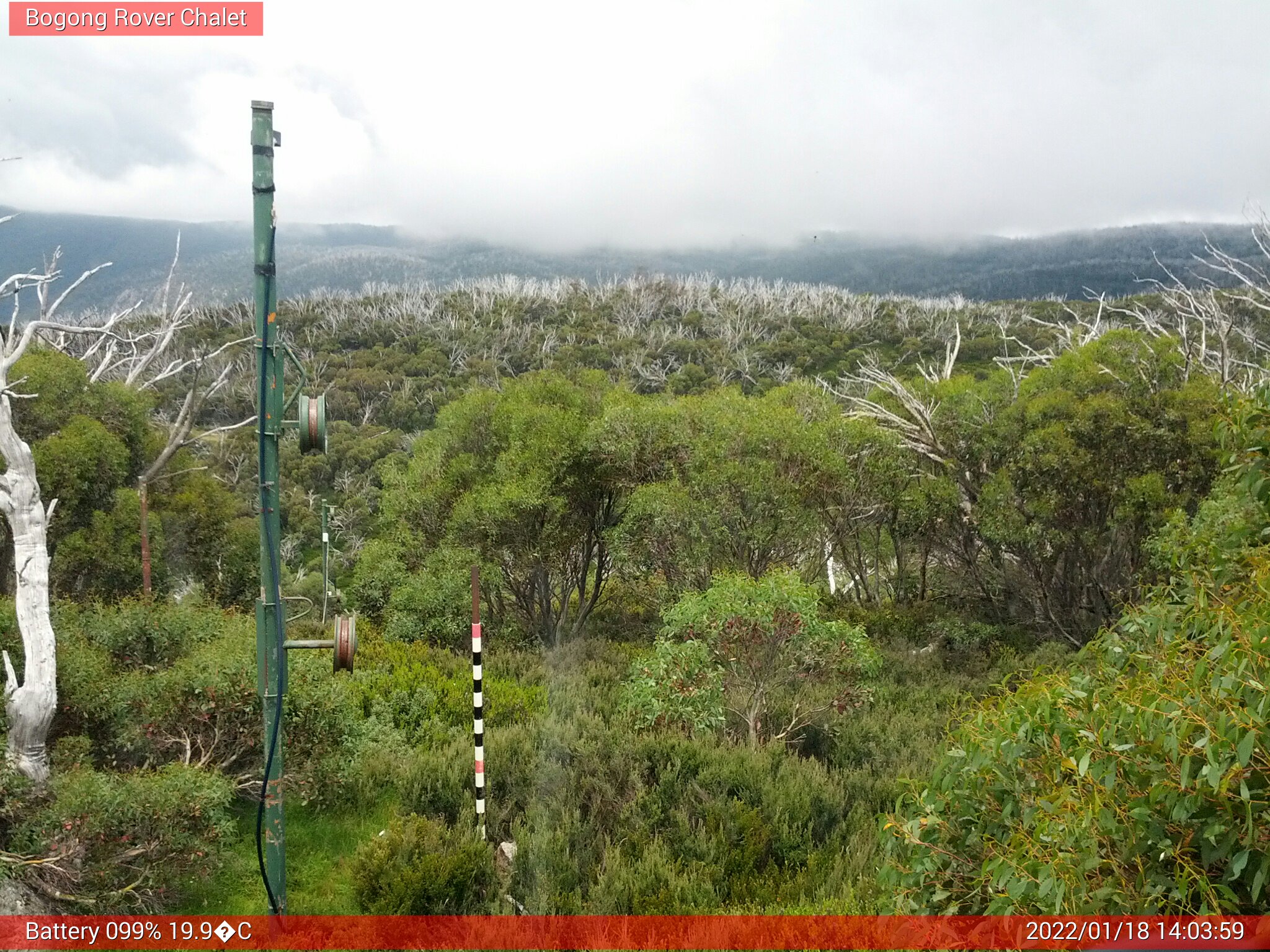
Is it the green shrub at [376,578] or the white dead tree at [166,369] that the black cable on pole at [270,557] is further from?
the green shrub at [376,578]

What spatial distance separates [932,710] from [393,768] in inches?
210

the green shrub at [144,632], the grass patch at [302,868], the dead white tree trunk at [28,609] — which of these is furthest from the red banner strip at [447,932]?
the green shrub at [144,632]

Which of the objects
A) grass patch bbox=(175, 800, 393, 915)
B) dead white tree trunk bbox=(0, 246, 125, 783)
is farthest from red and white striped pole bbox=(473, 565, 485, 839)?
dead white tree trunk bbox=(0, 246, 125, 783)

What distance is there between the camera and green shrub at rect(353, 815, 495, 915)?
439cm

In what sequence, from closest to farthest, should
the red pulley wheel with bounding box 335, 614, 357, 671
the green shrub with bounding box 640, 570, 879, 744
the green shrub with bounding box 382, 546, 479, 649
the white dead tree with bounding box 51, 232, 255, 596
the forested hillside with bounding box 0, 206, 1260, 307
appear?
the red pulley wheel with bounding box 335, 614, 357, 671
the green shrub with bounding box 640, 570, 879, 744
the white dead tree with bounding box 51, 232, 255, 596
the forested hillside with bounding box 0, 206, 1260, 307
the green shrub with bounding box 382, 546, 479, 649

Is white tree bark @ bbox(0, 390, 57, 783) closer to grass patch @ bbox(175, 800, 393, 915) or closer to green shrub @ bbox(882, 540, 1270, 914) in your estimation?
grass patch @ bbox(175, 800, 393, 915)

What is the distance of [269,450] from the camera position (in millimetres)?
3861

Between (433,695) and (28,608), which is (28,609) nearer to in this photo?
(28,608)

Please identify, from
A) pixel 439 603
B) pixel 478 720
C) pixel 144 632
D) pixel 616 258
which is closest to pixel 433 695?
pixel 439 603

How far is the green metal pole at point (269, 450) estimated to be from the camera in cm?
373

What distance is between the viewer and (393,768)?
607 cm

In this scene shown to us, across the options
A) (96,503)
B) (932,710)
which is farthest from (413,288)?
(932,710)

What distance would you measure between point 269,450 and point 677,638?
555 centimetres

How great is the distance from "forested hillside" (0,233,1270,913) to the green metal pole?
43.3 inches
